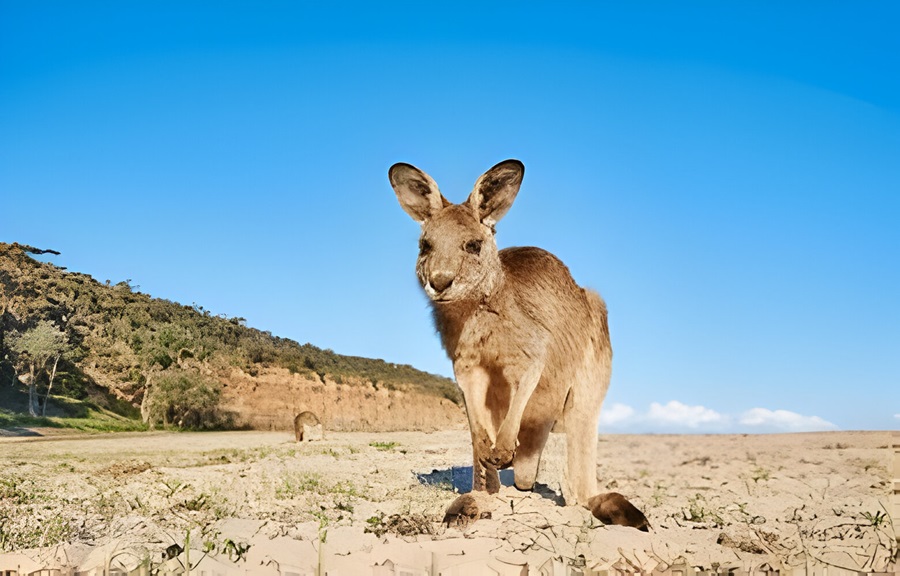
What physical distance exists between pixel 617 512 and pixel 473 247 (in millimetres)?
2453

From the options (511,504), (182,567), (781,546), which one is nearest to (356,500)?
(511,504)

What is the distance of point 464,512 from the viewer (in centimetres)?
567

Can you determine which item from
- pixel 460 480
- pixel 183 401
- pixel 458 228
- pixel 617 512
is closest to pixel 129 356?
pixel 183 401

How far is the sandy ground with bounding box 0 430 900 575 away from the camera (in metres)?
5.04

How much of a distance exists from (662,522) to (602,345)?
5.43 ft

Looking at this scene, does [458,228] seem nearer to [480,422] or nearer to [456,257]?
[456,257]

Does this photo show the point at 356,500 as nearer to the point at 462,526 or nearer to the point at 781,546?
the point at 462,526

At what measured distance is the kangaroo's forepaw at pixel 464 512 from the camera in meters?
5.64

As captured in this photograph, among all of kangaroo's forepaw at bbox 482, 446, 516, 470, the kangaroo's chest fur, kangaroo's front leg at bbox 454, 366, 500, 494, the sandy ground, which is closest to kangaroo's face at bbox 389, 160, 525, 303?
the kangaroo's chest fur

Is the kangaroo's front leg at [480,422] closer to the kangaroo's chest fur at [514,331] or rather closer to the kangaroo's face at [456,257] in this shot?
the kangaroo's chest fur at [514,331]

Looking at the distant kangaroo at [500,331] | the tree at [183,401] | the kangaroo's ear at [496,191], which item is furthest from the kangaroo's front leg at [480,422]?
the tree at [183,401]

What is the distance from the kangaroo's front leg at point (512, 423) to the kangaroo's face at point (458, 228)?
0.73 m

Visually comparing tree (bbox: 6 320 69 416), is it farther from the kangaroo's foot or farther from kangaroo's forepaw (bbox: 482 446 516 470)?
the kangaroo's foot

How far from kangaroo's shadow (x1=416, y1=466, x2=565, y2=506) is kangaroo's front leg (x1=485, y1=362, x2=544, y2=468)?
84.8 inches
